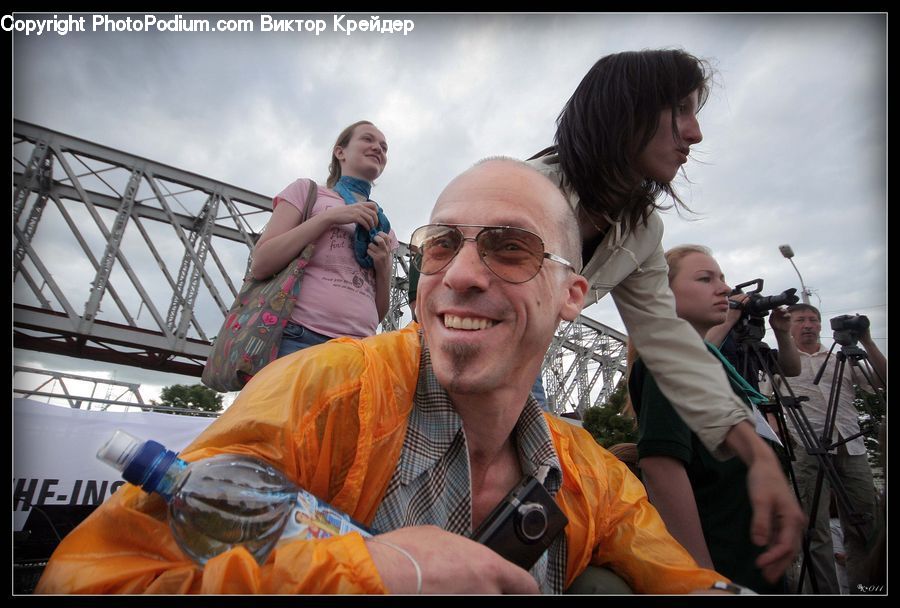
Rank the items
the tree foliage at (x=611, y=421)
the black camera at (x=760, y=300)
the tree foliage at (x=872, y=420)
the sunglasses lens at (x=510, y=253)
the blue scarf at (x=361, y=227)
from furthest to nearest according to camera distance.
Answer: the tree foliage at (x=611, y=421) < the black camera at (x=760, y=300) < the blue scarf at (x=361, y=227) < the tree foliage at (x=872, y=420) < the sunglasses lens at (x=510, y=253)

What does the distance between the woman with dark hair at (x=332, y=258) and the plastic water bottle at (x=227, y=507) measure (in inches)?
31.1

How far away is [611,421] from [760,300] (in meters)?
1.43

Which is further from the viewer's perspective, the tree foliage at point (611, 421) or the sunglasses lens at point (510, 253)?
the tree foliage at point (611, 421)

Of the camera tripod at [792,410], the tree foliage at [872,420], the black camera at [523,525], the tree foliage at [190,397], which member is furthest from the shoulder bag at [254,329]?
the tree foliage at [190,397]

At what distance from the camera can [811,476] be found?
2215 mm

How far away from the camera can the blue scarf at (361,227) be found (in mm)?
1733

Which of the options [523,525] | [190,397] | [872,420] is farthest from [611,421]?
[190,397]

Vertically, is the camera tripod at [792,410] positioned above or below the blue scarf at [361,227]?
below

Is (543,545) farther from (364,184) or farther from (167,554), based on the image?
(364,184)

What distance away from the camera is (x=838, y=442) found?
2100mm

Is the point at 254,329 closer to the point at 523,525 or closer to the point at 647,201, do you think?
the point at 523,525

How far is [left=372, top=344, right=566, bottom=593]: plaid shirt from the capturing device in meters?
0.98

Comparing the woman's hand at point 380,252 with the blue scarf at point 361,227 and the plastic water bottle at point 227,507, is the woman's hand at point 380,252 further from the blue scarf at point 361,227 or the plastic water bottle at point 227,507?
the plastic water bottle at point 227,507

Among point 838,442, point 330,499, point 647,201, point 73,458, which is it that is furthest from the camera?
point 73,458
